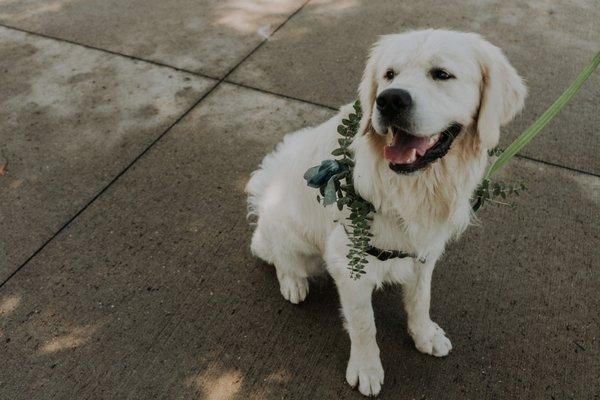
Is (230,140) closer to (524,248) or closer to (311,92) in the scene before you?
(311,92)

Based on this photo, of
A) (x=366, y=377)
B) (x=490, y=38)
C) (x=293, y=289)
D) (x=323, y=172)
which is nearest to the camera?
(x=323, y=172)

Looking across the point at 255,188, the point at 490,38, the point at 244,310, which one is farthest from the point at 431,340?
the point at 490,38

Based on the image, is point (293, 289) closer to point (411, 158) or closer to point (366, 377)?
point (366, 377)

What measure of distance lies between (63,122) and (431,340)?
3365 mm

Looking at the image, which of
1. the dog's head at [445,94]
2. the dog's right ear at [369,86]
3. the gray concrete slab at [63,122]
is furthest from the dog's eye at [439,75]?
the gray concrete slab at [63,122]

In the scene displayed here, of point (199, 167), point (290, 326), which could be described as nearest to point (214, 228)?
point (199, 167)

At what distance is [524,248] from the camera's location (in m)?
3.15

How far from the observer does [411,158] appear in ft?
6.25

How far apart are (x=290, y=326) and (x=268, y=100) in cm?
224

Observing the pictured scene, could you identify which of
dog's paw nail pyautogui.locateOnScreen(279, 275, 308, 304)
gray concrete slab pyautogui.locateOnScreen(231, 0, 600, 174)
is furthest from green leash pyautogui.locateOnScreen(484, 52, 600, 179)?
gray concrete slab pyautogui.locateOnScreen(231, 0, 600, 174)

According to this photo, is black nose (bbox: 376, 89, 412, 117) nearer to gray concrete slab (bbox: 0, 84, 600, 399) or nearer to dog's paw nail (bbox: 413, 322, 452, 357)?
dog's paw nail (bbox: 413, 322, 452, 357)

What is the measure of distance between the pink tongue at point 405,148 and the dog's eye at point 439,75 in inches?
9.6

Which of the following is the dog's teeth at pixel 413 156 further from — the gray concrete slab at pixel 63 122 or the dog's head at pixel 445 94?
the gray concrete slab at pixel 63 122

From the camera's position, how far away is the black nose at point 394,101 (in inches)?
71.3
